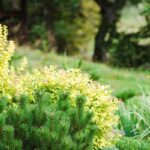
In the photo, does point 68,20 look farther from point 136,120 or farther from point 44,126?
point 44,126

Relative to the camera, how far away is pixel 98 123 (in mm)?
5797

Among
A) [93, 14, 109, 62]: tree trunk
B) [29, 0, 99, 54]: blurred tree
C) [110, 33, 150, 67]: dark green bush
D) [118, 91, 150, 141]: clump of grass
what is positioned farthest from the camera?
[29, 0, 99, 54]: blurred tree

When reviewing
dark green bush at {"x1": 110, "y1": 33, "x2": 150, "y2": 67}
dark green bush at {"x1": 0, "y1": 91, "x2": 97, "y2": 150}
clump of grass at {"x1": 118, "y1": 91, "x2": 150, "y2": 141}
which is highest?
dark green bush at {"x1": 0, "y1": 91, "x2": 97, "y2": 150}

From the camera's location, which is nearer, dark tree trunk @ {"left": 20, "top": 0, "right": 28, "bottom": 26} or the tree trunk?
the tree trunk

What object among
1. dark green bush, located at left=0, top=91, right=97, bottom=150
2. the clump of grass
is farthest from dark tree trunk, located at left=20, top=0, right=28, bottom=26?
dark green bush, located at left=0, top=91, right=97, bottom=150

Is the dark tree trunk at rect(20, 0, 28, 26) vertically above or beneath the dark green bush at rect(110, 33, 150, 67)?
above

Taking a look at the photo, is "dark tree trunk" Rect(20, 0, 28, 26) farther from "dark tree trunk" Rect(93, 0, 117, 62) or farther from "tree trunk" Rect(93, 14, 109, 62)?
"tree trunk" Rect(93, 14, 109, 62)

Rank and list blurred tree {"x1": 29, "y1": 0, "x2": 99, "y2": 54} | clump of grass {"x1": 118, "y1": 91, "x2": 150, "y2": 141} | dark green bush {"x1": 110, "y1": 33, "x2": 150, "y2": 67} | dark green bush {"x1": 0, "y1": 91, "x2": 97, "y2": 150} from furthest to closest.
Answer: blurred tree {"x1": 29, "y1": 0, "x2": 99, "y2": 54} → dark green bush {"x1": 110, "y1": 33, "x2": 150, "y2": 67} → clump of grass {"x1": 118, "y1": 91, "x2": 150, "y2": 141} → dark green bush {"x1": 0, "y1": 91, "x2": 97, "y2": 150}

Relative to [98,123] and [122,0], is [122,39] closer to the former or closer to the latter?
[122,0]

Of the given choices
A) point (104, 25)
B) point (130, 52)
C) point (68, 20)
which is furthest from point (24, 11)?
point (130, 52)

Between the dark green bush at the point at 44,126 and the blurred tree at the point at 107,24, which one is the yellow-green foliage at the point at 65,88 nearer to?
the dark green bush at the point at 44,126

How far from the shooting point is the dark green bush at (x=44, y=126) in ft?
16.1

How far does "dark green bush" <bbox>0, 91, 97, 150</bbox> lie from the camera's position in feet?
16.1

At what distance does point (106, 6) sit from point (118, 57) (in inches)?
91.3
